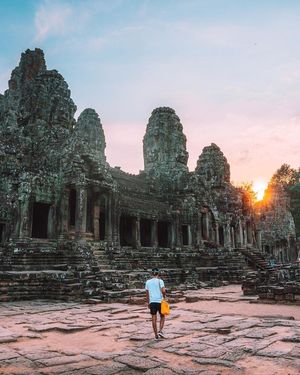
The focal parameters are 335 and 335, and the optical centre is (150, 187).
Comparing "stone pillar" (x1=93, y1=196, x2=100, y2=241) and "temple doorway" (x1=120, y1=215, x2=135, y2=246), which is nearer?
"stone pillar" (x1=93, y1=196, x2=100, y2=241)

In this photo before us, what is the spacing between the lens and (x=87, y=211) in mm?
21047

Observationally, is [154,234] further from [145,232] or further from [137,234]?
[145,232]

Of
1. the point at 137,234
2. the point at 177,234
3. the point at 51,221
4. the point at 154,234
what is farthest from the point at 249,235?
the point at 51,221

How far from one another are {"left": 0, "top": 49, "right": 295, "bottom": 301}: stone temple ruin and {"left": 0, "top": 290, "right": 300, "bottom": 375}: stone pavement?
4380mm

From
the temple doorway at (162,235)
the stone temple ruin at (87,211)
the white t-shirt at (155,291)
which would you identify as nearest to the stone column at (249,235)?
the stone temple ruin at (87,211)

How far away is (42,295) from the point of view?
1225 centimetres

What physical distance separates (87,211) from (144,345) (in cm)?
1617

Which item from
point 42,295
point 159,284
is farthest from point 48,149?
point 159,284

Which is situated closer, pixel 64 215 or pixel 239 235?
pixel 64 215

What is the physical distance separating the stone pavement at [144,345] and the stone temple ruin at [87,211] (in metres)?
4.38

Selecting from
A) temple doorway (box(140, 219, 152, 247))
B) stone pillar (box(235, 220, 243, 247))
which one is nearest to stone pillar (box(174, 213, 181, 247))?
temple doorway (box(140, 219, 152, 247))

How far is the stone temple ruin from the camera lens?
1465 cm

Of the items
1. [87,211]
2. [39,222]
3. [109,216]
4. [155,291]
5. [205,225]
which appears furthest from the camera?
[205,225]

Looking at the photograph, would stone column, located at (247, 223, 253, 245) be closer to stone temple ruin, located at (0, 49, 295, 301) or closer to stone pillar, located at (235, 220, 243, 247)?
stone temple ruin, located at (0, 49, 295, 301)
